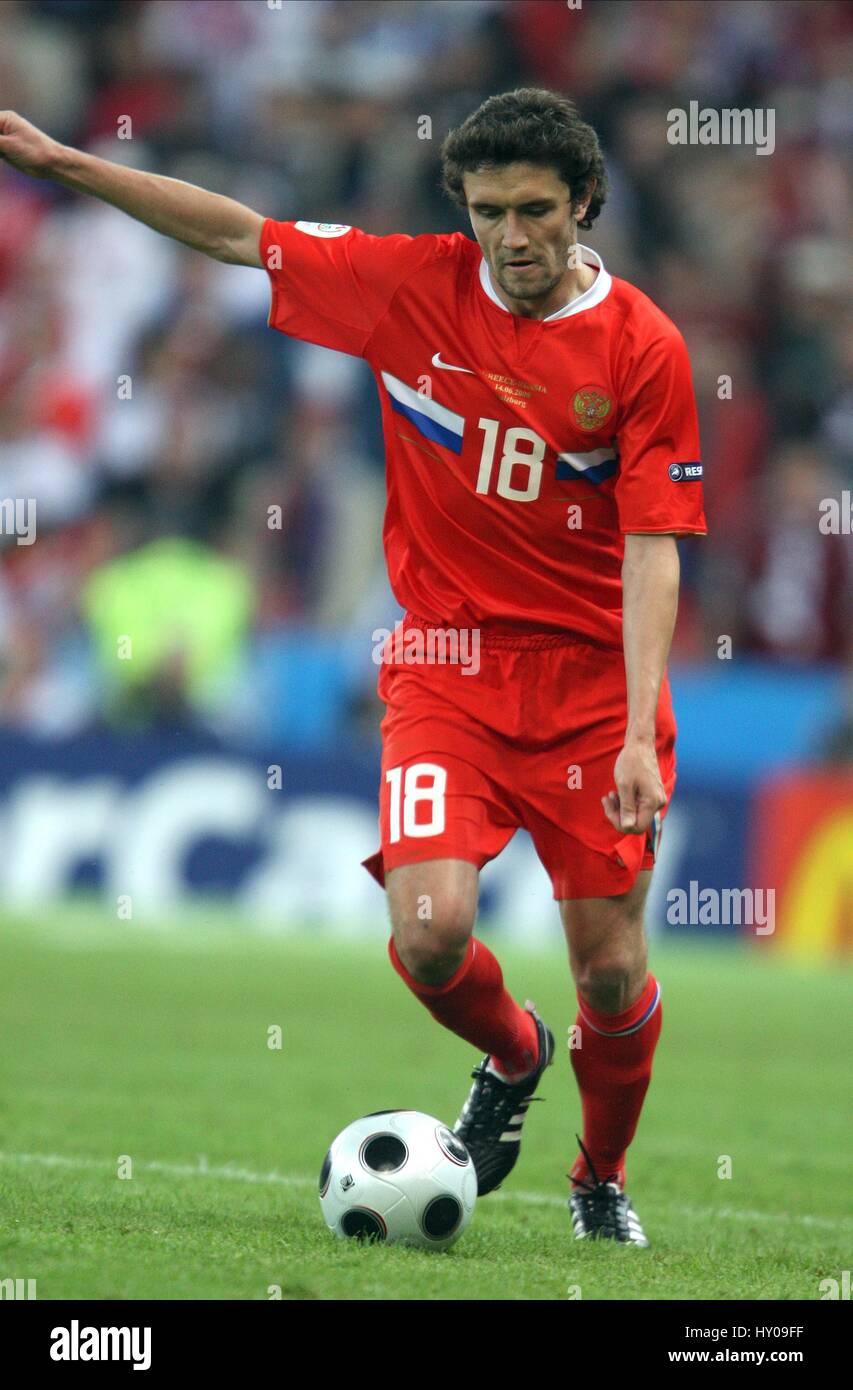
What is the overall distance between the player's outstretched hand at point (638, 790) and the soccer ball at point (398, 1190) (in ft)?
3.01

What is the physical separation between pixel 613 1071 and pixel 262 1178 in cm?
109

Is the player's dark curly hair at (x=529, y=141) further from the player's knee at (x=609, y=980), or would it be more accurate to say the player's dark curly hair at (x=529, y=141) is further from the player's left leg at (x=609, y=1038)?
the player's knee at (x=609, y=980)

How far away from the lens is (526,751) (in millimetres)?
5512

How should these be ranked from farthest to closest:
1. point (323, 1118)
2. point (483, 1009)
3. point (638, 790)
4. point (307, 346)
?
point (307, 346) < point (323, 1118) < point (483, 1009) < point (638, 790)

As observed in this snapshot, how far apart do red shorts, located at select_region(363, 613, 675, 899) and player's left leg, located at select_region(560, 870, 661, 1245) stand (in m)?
0.08

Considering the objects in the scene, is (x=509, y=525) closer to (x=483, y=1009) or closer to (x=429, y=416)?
(x=429, y=416)

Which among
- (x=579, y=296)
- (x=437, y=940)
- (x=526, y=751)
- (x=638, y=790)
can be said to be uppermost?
(x=579, y=296)

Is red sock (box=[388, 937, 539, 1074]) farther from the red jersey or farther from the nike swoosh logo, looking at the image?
the nike swoosh logo

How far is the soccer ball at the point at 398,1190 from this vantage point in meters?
5.09

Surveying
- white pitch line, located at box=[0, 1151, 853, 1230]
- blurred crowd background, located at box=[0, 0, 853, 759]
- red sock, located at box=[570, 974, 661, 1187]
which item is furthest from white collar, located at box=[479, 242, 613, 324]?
blurred crowd background, located at box=[0, 0, 853, 759]

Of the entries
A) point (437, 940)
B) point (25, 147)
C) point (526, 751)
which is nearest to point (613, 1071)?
point (437, 940)

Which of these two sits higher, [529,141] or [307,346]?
[307,346]

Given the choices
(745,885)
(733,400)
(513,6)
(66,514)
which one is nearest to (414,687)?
(745,885)

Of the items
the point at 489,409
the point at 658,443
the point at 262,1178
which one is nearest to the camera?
the point at 658,443
